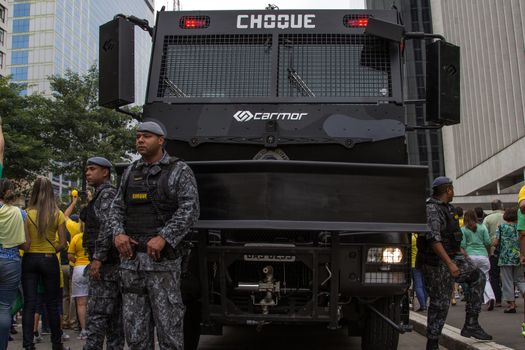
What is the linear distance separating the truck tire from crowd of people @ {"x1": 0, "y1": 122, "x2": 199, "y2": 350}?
183cm

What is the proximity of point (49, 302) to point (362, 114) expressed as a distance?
372cm

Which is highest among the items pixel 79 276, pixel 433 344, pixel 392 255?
pixel 392 255

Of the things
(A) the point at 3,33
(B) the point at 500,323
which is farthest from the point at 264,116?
(A) the point at 3,33

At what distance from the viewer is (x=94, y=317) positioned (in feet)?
16.5

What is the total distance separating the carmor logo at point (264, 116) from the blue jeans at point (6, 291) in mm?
2348

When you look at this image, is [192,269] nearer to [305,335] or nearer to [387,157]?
[387,157]

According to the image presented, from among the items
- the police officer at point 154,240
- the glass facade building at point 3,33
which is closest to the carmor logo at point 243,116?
the police officer at point 154,240

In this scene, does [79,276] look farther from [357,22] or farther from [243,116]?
[357,22]

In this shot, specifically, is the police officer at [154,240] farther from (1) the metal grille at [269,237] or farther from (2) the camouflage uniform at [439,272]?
(2) the camouflage uniform at [439,272]

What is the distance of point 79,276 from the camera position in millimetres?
7809

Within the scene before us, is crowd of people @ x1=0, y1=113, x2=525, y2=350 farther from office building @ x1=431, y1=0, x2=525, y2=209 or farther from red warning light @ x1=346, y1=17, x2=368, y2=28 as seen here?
office building @ x1=431, y1=0, x2=525, y2=209

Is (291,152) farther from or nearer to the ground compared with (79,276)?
farther from the ground

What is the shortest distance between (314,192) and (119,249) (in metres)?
1.48

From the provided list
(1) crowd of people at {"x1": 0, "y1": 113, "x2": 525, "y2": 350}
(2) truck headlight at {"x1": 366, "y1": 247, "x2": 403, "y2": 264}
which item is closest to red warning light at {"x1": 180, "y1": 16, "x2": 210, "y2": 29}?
(1) crowd of people at {"x1": 0, "y1": 113, "x2": 525, "y2": 350}
